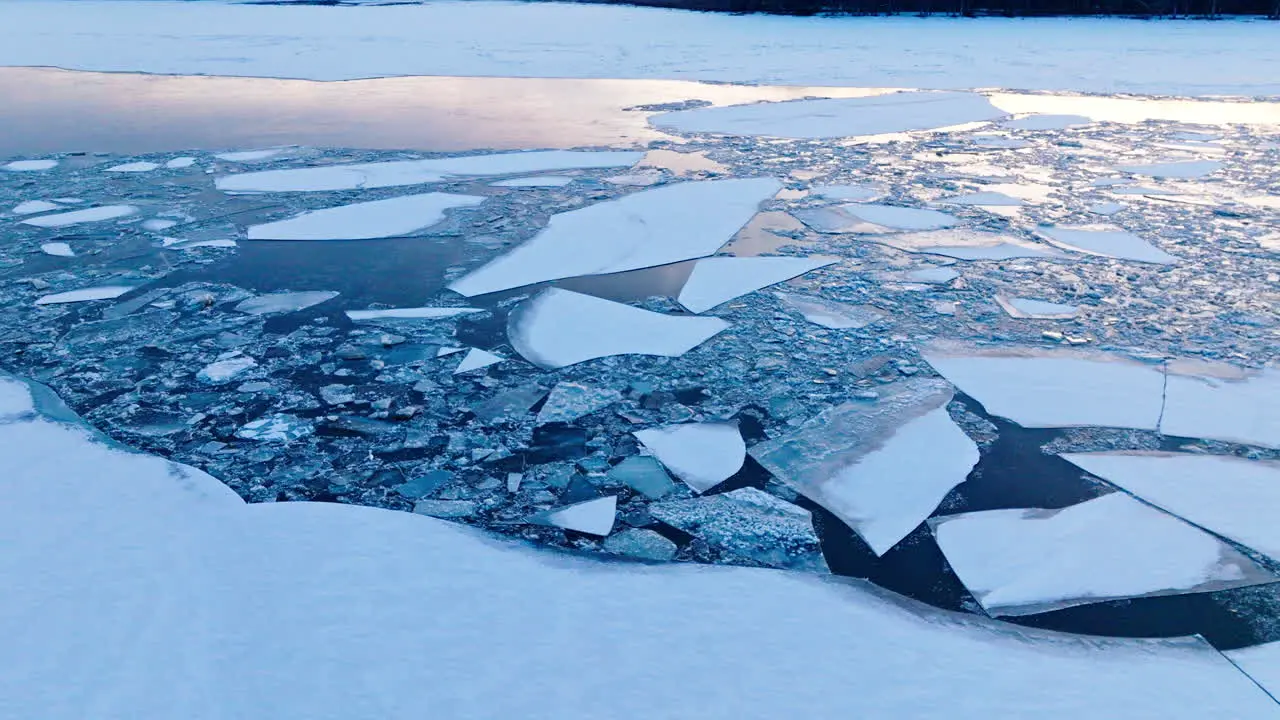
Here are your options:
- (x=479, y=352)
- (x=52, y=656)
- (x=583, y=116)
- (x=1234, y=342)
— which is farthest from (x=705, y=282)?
(x=583, y=116)

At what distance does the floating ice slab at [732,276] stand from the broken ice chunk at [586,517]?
4.18 ft

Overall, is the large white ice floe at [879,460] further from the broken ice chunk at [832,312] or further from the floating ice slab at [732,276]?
the floating ice slab at [732,276]

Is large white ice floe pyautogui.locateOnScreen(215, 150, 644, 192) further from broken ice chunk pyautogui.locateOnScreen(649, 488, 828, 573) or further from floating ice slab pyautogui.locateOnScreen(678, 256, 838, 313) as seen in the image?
broken ice chunk pyautogui.locateOnScreen(649, 488, 828, 573)

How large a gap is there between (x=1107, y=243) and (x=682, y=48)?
28.0ft

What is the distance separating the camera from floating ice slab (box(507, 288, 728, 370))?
287 centimetres

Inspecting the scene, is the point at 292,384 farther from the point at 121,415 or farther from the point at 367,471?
the point at 367,471

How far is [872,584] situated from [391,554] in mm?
1008

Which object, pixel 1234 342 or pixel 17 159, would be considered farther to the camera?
pixel 17 159

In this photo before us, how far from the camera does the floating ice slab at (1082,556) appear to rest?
179cm

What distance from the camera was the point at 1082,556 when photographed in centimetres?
188

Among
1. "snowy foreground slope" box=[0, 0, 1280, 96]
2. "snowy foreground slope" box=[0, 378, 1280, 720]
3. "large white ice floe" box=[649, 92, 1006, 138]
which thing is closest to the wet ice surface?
"snowy foreground slope" box=[0, 378, 1280, 720]

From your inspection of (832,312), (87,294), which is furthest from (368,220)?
(832,312)

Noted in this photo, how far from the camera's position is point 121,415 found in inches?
98.0

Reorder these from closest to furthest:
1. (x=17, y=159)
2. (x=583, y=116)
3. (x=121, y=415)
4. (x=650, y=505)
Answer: (x=650, y=505), (x=121, y=415), (x=17, y=159), (x=583, y=116)
